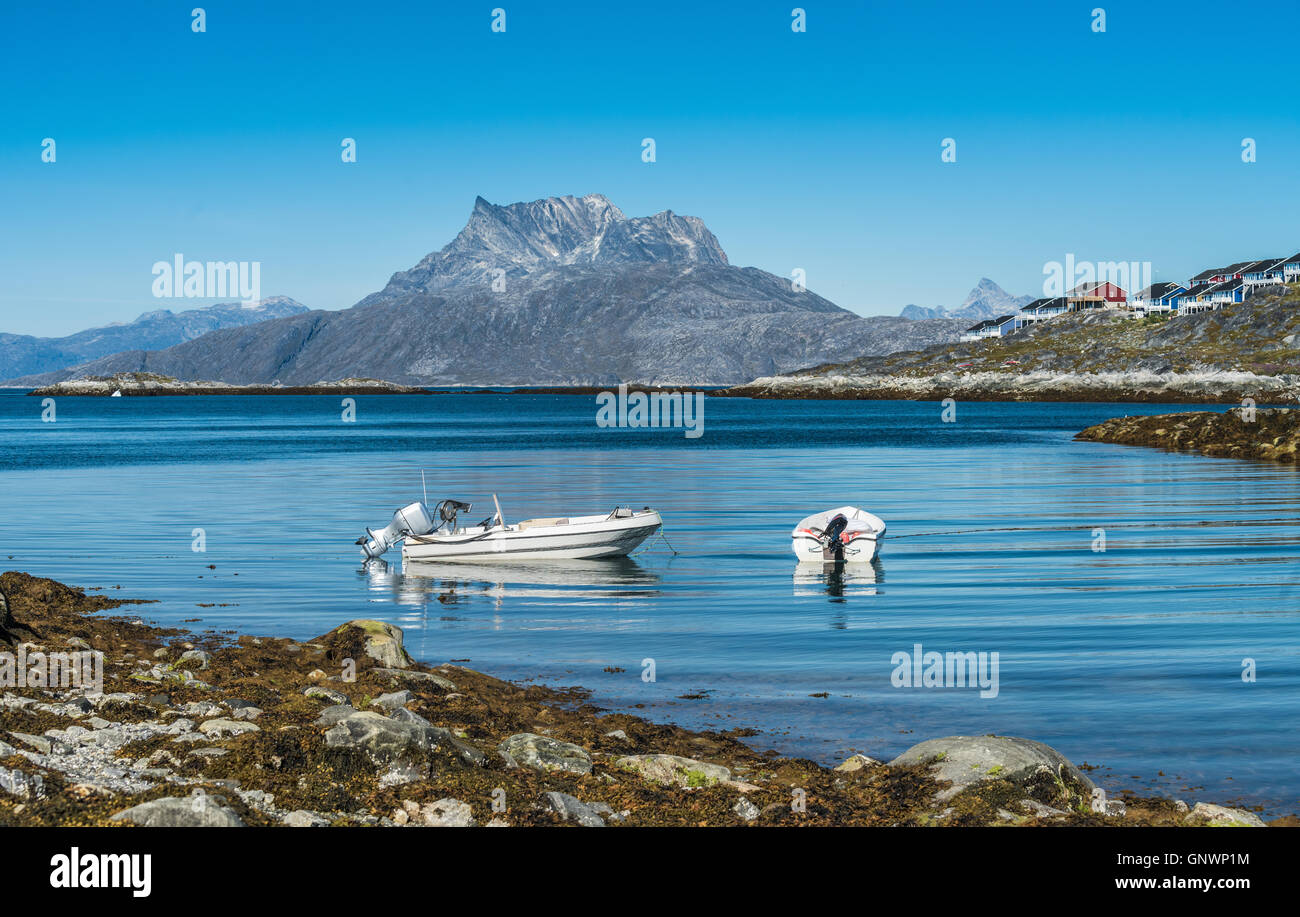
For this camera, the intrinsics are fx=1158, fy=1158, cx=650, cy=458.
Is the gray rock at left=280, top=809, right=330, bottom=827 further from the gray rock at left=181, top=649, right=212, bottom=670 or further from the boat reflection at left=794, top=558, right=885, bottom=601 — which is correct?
the boat reflection at left=794, top=558, right=885, bottom=601

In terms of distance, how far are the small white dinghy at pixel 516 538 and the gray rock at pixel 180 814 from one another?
86.5 feet

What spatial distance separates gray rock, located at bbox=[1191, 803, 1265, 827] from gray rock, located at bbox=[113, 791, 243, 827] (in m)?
9.32

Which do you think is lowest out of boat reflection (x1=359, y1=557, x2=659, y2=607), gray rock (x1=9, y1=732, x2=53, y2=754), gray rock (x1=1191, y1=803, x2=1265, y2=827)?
boat reflection (x1=359, y1=557, x2=659, y2=607)

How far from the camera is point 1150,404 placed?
18712 cm

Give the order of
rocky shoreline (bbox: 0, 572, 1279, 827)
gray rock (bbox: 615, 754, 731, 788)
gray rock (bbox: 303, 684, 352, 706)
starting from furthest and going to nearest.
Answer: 1. gray rock (bbox: 303, 684, 352, 706)
2. gray rock (bbox: 615, 754, 731, 788)
3. rocky shoreline (bbox: 0, 572, 1279, 827)

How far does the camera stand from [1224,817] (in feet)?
38.3

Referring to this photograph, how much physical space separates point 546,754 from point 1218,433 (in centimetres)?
8880

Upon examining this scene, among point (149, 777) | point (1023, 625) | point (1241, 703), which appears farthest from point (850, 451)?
point (149, 777)

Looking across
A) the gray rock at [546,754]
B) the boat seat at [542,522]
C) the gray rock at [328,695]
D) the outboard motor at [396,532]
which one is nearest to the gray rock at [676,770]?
the gray rock at [546,754]

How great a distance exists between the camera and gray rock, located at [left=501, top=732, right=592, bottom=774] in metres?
14.0

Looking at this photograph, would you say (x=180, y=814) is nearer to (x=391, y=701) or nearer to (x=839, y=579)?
(x=391, y=701)

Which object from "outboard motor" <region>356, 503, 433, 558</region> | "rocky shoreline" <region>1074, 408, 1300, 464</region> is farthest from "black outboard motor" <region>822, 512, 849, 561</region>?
"rocky shoreline" <region>1074, 408, 1300, 464</region>
